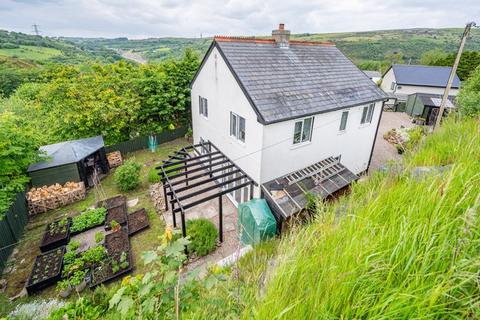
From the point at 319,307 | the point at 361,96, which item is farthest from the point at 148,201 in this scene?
the point at 361,96

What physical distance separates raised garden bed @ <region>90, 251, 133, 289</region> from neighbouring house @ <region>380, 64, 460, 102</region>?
38138 mm

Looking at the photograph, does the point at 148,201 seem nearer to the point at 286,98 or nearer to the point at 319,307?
the point at 286,98

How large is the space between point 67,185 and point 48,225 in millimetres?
2820

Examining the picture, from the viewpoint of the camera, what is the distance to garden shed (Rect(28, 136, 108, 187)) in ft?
38.9

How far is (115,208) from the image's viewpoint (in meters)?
11.1

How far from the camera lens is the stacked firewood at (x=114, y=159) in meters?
15.6

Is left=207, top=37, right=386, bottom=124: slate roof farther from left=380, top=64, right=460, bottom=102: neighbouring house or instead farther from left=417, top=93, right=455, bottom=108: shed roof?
left=380, top=64, right=460, bottom=102: neighbouring house

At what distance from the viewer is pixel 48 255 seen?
8.34 m

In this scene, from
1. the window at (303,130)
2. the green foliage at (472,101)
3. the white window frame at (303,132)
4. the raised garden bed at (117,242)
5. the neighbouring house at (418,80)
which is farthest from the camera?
the neighbouring house at (418,80)

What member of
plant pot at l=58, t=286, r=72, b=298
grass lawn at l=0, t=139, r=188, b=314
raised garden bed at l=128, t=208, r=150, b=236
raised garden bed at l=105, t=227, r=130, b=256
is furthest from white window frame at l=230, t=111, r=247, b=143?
plant pot at l=58, t=286, r=72, b=298

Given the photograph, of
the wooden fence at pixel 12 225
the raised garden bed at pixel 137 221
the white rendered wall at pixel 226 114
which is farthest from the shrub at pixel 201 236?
the wooden fence at pixel 12 225

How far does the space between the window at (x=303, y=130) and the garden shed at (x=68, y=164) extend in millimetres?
11861

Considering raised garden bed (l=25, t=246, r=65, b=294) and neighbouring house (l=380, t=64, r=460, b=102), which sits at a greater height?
neighbouring house (l=380, t=64, r=460, b=102)

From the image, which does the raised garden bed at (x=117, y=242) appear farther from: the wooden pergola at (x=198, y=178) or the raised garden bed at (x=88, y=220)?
the wooden pergola at (x=198, y=178)
